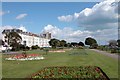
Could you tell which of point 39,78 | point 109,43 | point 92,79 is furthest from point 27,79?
point 109,43

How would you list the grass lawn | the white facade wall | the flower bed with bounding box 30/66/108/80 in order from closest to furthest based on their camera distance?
the flower bed with bounding box 30/66/108/80 → the grass lawn → the white facade wall

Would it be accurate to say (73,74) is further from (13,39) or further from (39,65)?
(13,39)

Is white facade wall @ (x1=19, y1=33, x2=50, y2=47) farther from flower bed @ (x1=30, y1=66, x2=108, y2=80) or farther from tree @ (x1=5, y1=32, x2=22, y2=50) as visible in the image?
flower bed @ (x1=30, y1=66, x2=108, y2=80)

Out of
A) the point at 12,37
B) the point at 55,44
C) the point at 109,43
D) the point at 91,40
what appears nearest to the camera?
the point at 12,37

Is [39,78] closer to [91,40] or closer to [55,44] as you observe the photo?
[55,44]

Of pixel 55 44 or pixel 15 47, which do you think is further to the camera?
pixel 55 44

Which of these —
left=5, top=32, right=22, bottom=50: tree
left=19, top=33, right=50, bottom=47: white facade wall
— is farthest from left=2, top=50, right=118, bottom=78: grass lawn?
left=19, top=33, right=50, bottom=47: white facade wall

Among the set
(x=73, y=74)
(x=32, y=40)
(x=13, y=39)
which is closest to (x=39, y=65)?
(x=73, y=74)

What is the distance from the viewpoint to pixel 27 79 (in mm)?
11773

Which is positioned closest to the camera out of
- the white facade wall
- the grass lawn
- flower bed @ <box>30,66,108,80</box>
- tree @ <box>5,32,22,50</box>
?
flower bed @ <box>30,66,108,80</box>

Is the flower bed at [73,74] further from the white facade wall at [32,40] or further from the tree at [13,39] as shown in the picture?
the white facade wall at [32,40]

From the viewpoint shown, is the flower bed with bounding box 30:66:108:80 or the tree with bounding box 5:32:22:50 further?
the tree with bounding box 5:32:22:50

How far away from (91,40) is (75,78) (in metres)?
147

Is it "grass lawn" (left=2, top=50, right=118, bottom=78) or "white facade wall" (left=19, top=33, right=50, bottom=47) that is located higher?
"white facade wall" (left=19, top=33, right=50, bottom=47)
